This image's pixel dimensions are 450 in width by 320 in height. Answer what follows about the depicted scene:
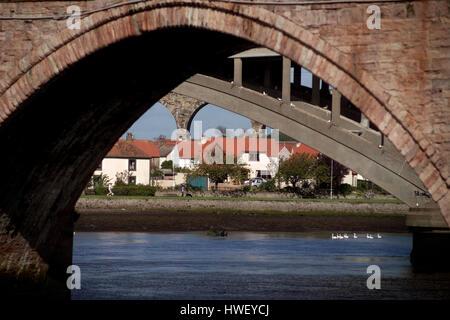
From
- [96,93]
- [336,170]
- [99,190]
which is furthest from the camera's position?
[336,170]

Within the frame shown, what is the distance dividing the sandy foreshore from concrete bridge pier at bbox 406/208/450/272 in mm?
17544

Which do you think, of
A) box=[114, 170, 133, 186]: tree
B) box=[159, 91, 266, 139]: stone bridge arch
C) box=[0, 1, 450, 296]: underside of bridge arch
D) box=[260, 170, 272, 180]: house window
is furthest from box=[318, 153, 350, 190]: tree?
box=[0, 1, 450, 296]: underside of bridge arch

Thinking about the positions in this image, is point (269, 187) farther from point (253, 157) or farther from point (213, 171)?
point (253, 157)

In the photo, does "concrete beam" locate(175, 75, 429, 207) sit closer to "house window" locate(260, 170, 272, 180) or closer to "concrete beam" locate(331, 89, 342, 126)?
"concrete beam" locate(331, 89, 342, 126)

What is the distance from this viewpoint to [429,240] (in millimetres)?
24141

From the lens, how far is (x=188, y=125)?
55.8 metres

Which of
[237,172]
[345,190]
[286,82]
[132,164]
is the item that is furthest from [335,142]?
[132,164]

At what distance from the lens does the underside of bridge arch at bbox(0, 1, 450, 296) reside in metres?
10.4

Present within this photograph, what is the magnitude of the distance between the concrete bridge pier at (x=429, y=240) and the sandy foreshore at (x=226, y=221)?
17544 millimetres

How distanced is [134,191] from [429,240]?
34442 mm

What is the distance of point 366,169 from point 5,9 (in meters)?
10.9

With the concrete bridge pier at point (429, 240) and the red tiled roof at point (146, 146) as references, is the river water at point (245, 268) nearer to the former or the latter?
the concrete bridge pier at point (429, 240)

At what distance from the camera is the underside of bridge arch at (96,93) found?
1040 centimetres
